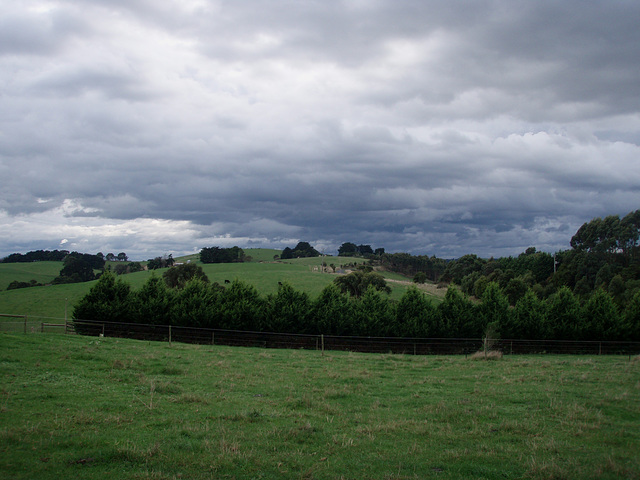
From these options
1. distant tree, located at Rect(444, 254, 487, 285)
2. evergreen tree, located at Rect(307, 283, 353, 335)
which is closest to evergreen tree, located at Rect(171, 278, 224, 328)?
evergreen tree, located at Rect(307, 283, 353, 335)

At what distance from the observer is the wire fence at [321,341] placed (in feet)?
104

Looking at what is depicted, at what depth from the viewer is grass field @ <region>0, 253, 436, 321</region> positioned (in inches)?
2282

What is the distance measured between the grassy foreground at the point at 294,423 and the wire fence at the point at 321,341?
1589cm

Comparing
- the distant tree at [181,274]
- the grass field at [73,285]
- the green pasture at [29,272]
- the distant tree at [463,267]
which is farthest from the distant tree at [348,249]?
the distant tree at [181,274]

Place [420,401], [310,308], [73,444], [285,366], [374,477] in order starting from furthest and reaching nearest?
[310,308] < [285,366] < [420,401] < [73,444] < [374,477]

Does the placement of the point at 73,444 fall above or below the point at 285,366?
above

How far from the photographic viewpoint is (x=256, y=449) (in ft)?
23.7

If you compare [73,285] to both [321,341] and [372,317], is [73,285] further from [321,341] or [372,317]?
[372,317]

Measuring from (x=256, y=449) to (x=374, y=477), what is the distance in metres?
2.12

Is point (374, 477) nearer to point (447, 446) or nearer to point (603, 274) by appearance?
point (447, 446)

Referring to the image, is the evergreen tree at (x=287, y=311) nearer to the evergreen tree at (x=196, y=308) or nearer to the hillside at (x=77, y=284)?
the hillside at (x=77, y=284)

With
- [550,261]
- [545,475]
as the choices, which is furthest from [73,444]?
[550,261]

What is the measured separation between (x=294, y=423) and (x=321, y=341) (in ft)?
83.2

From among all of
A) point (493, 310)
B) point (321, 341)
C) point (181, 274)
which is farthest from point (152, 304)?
point (181, 274)
